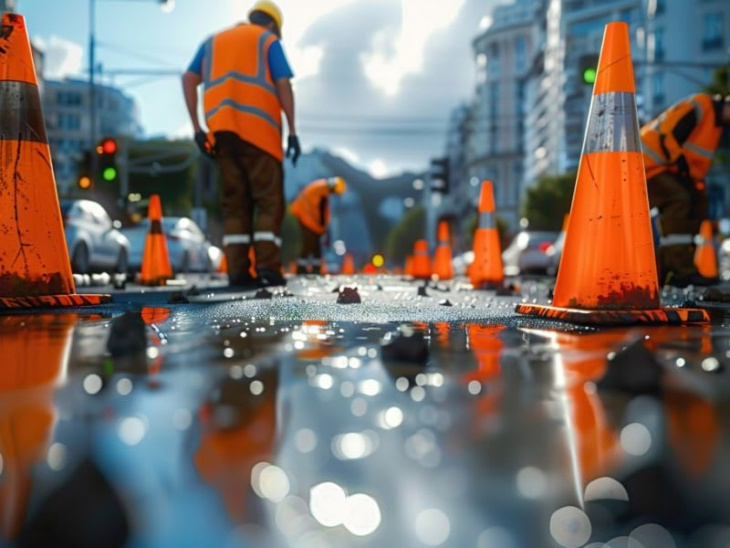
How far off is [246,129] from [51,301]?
13.0ft

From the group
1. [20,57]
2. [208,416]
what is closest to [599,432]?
[208,416]

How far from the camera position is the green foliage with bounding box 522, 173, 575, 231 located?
205 ft

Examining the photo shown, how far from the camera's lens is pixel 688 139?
339 inches

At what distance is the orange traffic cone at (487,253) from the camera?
9.83 metres

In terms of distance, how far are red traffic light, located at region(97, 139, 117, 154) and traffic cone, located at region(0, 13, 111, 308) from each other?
48.2 ft

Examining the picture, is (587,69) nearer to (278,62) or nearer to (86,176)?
(278,62)

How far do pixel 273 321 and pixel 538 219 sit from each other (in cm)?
6219

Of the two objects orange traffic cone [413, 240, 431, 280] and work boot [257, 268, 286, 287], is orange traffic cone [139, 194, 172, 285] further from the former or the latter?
orange traffic cone [413, 240, 431, 280]

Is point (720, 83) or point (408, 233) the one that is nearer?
point (720, 83)

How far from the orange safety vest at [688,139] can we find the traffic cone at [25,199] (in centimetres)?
644

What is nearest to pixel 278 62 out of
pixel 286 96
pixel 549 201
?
pixel 286 96

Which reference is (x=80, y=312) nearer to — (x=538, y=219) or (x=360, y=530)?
(x=360, y=530)

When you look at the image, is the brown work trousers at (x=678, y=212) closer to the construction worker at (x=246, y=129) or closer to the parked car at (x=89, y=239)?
the construction worker at (x=246, y=129)

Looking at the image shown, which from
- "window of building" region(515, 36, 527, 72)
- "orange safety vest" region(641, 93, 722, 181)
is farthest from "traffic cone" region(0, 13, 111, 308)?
"window of building" region(515, 36, 527, 72)
